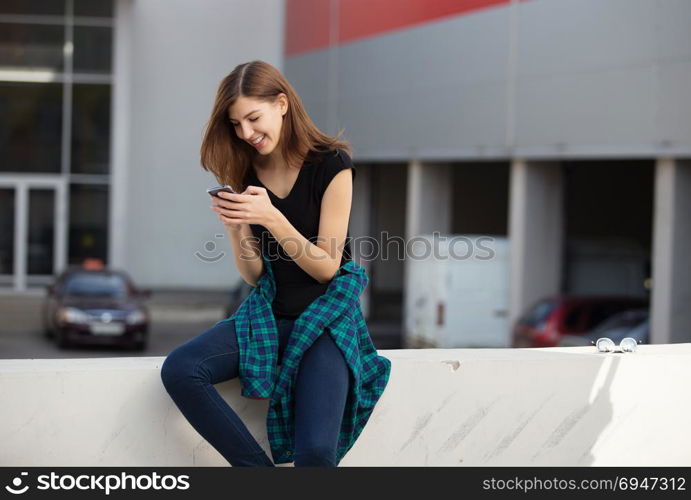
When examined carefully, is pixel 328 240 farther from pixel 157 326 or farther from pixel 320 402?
pixel 157 326

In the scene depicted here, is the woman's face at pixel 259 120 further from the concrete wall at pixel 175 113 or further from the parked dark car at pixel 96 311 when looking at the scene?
the concrete wall at pixel 175 113

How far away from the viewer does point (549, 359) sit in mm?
4148

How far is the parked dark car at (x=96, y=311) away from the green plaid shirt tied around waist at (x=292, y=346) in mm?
15690

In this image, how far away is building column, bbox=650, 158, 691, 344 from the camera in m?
15.8

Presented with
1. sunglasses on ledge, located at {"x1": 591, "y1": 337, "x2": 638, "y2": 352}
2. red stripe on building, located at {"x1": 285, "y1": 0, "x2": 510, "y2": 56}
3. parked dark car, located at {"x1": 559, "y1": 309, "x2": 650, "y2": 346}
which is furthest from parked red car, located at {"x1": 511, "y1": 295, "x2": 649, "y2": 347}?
sunglasses on ledge, located at {"x1": 591, "y1": 337, "x2": 638, "y2": 352}

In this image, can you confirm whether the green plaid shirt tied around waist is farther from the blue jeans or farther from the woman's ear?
the woman's ear

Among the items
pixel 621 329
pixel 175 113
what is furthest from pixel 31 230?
pixel 621 329

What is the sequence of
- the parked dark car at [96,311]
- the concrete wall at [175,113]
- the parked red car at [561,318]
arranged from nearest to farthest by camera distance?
the parked red car at [561,318]
the parked dark car at [96,311]
the concrete wall at [175,113]

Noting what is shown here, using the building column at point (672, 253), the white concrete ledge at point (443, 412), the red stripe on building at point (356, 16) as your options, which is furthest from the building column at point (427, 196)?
the white concrete ledge at point (443, 412)

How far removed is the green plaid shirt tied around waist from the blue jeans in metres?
0.06

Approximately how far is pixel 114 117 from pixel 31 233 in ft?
12.0

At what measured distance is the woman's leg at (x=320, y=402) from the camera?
348cm

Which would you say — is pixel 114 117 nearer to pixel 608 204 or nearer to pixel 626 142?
pixel 608 204

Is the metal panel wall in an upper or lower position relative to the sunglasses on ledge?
upper
